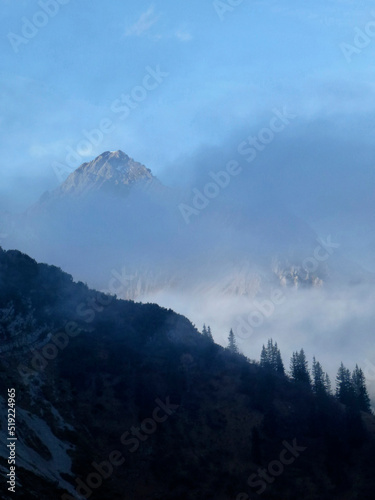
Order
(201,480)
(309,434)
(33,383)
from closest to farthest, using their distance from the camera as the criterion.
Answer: (201,480)
(33,383)
(309,434)

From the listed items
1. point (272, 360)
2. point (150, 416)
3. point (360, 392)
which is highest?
point (272, 360)

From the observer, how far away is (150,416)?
370 ft

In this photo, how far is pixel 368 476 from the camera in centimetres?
10275

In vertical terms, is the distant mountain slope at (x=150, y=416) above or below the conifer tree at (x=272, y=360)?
below

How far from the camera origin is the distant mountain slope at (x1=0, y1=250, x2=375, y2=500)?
95000 mm

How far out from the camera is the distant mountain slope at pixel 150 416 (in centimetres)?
9500

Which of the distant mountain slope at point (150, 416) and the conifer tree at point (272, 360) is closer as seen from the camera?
the distant mountain slope at point (150, 416)

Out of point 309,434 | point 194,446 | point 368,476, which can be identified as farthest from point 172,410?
point 368,476

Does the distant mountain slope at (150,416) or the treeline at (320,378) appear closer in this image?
the distant mountain slope at (150,416)

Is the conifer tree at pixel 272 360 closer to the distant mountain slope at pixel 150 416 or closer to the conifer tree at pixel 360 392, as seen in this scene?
the distant mountain slope at pixel 150 416

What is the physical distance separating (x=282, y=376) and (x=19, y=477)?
8255 centimetres

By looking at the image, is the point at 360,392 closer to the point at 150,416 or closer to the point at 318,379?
the point at 318,379

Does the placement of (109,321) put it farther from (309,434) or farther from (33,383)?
(309,434)

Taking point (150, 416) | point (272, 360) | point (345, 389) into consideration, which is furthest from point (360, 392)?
point (150, 416)
